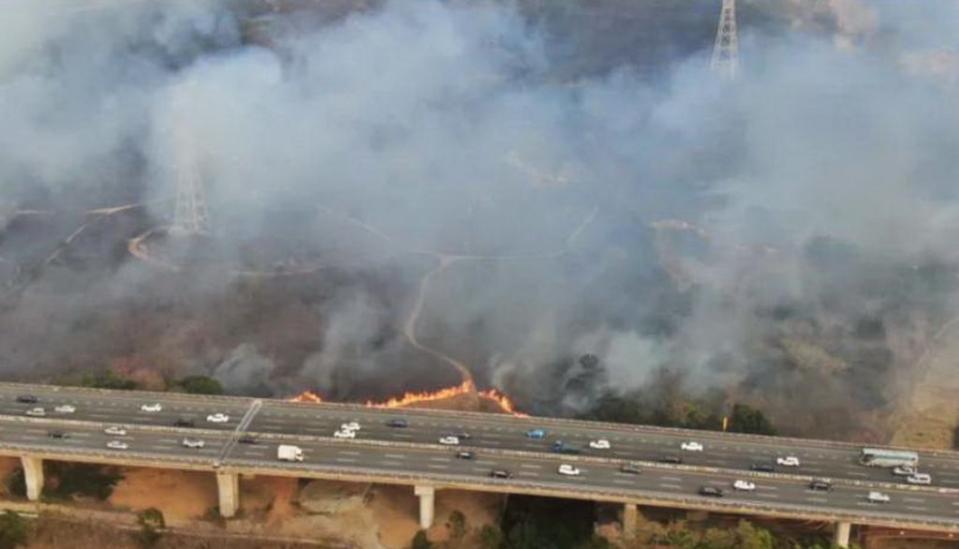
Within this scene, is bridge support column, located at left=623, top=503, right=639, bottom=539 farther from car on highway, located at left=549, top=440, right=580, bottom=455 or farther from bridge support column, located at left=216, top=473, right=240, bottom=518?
bridge support column, located at left=216, top=473, right=240, bottom=518

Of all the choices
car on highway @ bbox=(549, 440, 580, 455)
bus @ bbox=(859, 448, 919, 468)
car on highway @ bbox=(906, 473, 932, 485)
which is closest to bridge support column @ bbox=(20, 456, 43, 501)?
car on highway @ bbox=(549, 440, 580, 455)

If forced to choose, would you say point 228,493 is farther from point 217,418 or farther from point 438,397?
Result: point 438,397

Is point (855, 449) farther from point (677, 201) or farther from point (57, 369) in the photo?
point (57, 369)

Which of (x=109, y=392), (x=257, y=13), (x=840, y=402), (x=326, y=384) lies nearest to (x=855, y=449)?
(x=840, y=402)

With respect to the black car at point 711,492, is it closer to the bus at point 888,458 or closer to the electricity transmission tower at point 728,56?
the bus at point 888,458

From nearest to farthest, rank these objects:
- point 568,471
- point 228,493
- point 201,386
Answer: point 568,471, point 228,493, point 201,386

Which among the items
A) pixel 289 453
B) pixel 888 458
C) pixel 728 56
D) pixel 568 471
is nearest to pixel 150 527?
pixel 289 453
